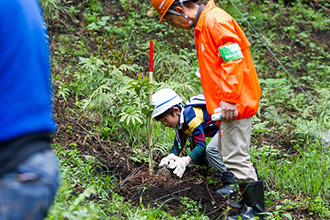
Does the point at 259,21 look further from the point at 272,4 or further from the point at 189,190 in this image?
the point at 189,190

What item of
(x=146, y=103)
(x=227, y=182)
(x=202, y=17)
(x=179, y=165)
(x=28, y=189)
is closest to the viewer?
(x=28, y=189)

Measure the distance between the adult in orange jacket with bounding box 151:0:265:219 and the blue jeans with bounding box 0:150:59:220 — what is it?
1.98 metres

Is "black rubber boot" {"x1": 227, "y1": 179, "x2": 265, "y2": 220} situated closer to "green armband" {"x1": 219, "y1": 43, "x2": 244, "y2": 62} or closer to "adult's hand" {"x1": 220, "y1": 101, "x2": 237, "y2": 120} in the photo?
"adult's hand" {"x1": 220, "y1": 101, "x2": 237, "y2": 120}

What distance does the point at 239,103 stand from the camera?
317 centimetres

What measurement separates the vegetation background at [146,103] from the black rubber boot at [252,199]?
0.70ft

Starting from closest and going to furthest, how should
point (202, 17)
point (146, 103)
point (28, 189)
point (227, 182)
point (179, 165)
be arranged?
point (28, 189), point (202, 17), point (179, 165), point (227, 182), point (146, 103)

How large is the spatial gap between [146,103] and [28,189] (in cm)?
301

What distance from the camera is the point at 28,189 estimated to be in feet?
4.23

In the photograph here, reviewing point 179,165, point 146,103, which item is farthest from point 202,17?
point 179,165

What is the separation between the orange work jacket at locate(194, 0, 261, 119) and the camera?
9.95 feet

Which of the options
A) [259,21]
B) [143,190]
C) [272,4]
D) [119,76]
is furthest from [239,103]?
[272,4]

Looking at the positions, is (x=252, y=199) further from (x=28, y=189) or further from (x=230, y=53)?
(x=28, y=189)

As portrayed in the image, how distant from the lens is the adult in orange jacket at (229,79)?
3047 mm

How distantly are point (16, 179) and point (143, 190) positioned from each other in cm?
227
